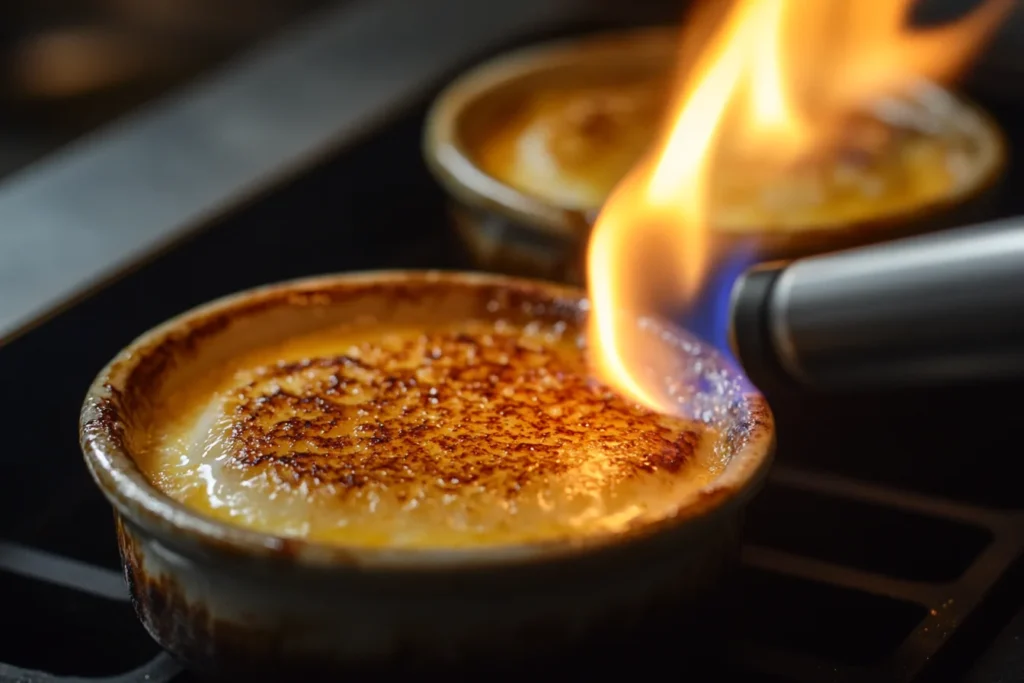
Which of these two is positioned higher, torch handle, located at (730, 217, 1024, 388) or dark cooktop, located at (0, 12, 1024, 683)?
torch handle, located at (730, 217, 1024, 388)

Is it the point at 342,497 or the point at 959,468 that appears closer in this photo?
the point at 342,497

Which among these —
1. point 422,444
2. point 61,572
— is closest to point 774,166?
point 422,444

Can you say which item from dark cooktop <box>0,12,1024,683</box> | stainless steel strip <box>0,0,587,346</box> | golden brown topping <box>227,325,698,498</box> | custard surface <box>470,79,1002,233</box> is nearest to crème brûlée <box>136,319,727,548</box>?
golden brown topping <box>227,325,698,498</box>

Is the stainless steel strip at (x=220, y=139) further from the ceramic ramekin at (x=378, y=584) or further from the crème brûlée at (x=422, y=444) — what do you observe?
the ceramic ramekin at (x=378, y=584)

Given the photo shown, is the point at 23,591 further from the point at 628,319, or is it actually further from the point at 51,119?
the point at 51,119

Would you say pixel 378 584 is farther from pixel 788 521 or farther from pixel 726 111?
pixel 726 111

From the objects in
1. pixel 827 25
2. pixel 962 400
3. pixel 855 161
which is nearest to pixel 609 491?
pixel 962 400

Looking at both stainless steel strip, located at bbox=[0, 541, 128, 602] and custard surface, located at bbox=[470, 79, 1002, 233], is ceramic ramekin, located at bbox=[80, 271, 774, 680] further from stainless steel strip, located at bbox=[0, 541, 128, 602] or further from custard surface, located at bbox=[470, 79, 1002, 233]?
custard surface, located at bbox=[470, 79, 1002, 233]
